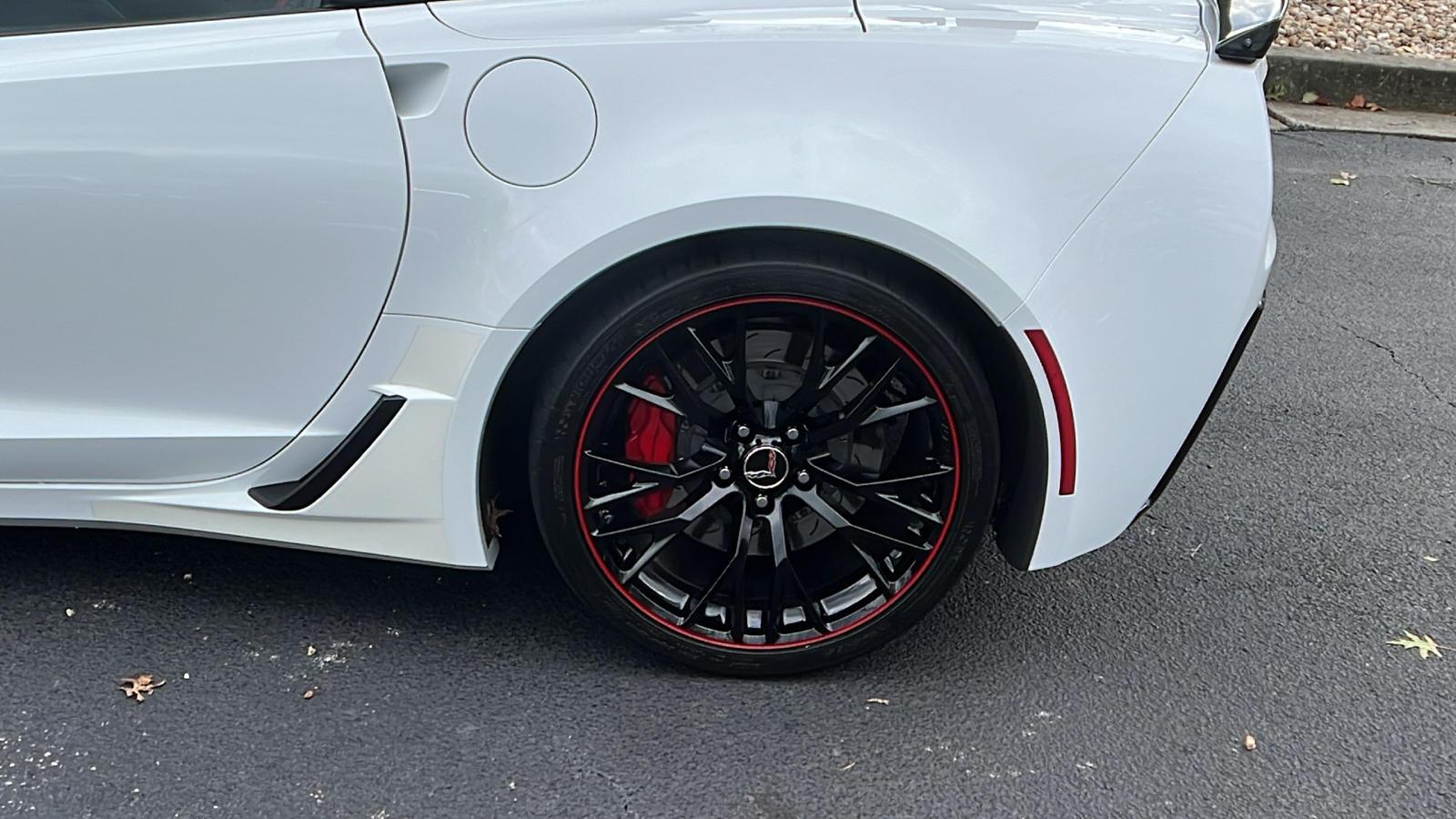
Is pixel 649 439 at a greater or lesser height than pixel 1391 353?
greater

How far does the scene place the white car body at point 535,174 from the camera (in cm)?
184

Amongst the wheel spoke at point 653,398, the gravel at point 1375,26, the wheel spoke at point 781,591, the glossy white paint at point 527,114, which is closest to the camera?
the glossy white paint at point 527,114

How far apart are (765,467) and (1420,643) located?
1454 millimetres

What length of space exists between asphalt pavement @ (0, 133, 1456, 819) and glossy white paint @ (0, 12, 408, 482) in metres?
0.59

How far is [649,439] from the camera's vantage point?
7.10ft

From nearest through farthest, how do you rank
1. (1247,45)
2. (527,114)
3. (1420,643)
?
(527,114) < (1247,45) < (1420,643)

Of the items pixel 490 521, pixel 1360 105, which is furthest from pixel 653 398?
pixel 1360 105

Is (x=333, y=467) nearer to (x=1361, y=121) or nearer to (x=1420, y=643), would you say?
(x=1420, y=643)

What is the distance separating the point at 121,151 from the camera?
6.07 feet

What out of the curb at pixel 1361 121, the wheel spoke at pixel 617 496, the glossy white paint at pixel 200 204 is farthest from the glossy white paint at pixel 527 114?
the curb at pixel 1361 121

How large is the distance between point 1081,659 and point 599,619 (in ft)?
3.16

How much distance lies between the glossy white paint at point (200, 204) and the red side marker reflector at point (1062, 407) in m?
1.06

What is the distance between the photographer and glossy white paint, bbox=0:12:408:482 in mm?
1843

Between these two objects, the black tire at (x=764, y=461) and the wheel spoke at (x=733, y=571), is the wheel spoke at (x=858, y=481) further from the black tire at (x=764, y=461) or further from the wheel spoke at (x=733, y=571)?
the wheel spoke at (x=733, y=571)
